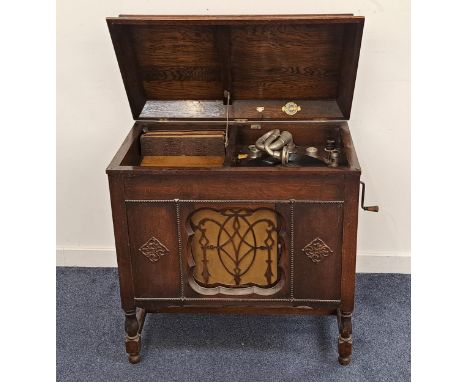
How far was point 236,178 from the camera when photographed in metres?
1.79

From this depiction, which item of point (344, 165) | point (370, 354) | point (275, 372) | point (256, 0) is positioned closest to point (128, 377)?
point (275, 372)

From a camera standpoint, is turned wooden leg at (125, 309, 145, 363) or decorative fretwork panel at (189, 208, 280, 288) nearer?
decorative fretwork panel at (189, 208, 280, 288)

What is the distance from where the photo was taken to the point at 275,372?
6.59 feet

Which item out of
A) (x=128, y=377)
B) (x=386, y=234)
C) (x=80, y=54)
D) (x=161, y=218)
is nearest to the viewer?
(x=161, y=218)

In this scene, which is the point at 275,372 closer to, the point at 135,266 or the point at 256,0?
the point at 135,266

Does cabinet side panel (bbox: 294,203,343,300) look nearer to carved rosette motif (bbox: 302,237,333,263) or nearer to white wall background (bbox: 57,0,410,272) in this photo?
carved rosette motif (bbox: 302,237,333,263)

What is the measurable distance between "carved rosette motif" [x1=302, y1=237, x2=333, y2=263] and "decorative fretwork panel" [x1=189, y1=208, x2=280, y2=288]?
0.10 metres

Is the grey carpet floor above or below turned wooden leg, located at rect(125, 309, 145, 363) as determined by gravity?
below

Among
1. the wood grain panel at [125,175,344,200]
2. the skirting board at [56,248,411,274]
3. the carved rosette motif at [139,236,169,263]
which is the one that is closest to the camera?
the wood grain panel at [125,175,344,200]

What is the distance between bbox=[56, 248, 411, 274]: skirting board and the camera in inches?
97.5

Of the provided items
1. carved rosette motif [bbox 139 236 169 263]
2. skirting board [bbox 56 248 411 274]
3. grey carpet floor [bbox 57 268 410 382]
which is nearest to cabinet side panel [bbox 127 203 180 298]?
carved rosette motif [bbox 139 236 169 263]

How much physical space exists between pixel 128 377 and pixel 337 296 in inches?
27.8

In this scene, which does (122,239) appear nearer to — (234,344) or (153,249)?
→ (153,249)

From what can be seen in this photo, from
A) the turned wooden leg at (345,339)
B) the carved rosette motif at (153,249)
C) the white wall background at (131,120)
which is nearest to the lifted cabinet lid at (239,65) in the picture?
the white wall background at (131,120)
